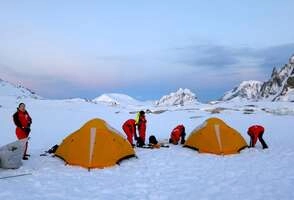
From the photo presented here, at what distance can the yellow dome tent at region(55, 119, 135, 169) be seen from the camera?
42.2 feet

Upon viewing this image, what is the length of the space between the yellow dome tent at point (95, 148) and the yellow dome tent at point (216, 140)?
3444 mm

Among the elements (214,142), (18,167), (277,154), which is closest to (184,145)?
(214,142)

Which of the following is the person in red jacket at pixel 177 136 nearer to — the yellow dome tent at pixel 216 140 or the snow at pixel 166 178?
the yellow dome tent at pixel 216 140

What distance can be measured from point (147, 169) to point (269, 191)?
4520 mm

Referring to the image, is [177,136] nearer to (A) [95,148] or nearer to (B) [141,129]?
(B) [141,129]

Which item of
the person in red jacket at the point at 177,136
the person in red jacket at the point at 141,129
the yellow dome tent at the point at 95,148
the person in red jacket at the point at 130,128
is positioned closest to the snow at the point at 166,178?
the yellow dome tent at the point at 95,148

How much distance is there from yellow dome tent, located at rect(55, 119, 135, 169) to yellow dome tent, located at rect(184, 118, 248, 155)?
11.3 feet

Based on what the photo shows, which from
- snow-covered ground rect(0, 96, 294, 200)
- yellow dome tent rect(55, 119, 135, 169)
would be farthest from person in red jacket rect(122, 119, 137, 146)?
yellow dome tent rect(55, 119, 135, 169)

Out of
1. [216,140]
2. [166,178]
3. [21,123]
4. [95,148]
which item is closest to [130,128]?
[216,140]

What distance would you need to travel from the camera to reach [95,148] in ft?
43.0

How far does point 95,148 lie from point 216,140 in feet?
17.7

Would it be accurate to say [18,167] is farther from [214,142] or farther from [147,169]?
[214,142]

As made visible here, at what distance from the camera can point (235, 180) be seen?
35.0ft

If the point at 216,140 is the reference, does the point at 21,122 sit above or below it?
above
